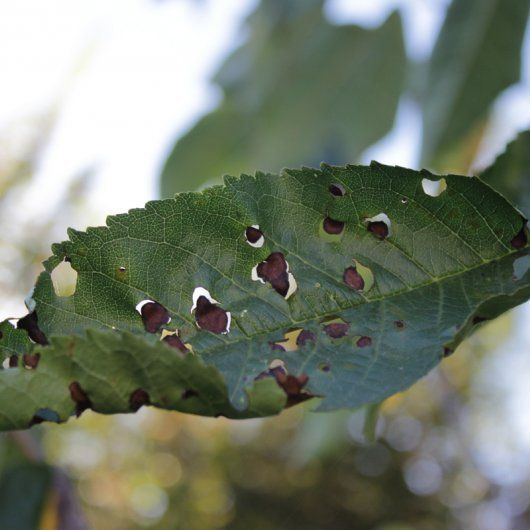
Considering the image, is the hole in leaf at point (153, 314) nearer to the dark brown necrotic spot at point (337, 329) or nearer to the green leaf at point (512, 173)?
the dark brown necrotic spot at point (337, 329)

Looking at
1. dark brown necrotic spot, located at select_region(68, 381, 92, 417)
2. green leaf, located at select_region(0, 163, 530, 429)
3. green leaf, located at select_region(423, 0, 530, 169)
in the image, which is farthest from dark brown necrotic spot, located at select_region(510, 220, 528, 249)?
green leaf, located at select_region(423, 0, 530, 169)

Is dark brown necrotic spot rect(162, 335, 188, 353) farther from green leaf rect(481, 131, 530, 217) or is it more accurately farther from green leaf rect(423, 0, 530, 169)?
green leaf rect(423, 0, 530, 169)

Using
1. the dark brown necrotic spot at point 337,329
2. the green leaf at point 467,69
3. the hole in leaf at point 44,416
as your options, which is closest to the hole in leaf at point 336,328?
the dark brown necrotic spot at point 337,329

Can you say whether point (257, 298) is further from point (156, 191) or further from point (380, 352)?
point (156, 191)

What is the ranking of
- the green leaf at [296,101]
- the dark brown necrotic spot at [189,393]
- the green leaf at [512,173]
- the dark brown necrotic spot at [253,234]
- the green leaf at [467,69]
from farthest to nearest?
1. the green leaf at [296,101]
2. the green leaf at [467,69]
3. the green leaf at [512,173]
4. the dark brown necrotic spot at [253,234]
5. the dark brown necrotic spot at [189,393]

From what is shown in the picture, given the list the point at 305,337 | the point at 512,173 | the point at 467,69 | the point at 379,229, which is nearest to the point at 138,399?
the point at 305,337

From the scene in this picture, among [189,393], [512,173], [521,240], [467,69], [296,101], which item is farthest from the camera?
[296,101]

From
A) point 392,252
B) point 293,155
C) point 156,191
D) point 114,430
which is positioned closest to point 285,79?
point 293,155

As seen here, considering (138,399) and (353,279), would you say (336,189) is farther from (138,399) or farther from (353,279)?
(138,399)
